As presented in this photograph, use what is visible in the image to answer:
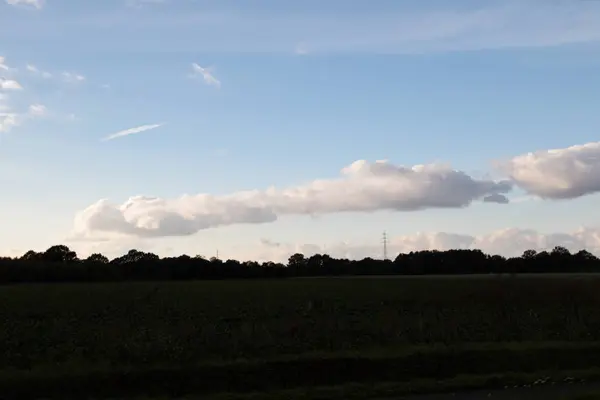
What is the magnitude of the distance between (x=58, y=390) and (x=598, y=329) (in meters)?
20.3

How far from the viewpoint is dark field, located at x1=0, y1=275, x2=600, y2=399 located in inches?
741

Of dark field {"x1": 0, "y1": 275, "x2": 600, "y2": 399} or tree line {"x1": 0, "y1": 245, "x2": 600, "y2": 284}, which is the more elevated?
tree line {"x1": 0, "y1": 245, "x2": 600, "y2": 284}

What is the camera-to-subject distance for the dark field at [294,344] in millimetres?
18812

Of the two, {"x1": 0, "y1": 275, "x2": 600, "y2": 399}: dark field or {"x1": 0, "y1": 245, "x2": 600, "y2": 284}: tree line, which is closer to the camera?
{"x1": 0, "y1": 275, "x2": 600, "y2": 399}: dark field

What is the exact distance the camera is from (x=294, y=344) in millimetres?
23359

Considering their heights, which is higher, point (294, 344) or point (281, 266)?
point (281, 266)

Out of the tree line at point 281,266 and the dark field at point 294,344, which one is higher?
the tree line at point 281,266

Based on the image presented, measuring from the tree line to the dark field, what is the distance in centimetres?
4776

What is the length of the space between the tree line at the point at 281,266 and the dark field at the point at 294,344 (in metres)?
47.8

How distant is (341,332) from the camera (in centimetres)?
2586

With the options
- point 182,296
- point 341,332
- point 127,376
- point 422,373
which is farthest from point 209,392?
point 182,296

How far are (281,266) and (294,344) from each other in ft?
259

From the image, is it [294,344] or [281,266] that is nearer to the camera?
[294,344]

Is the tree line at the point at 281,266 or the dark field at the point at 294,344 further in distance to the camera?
the tree line at the point at 281,266
